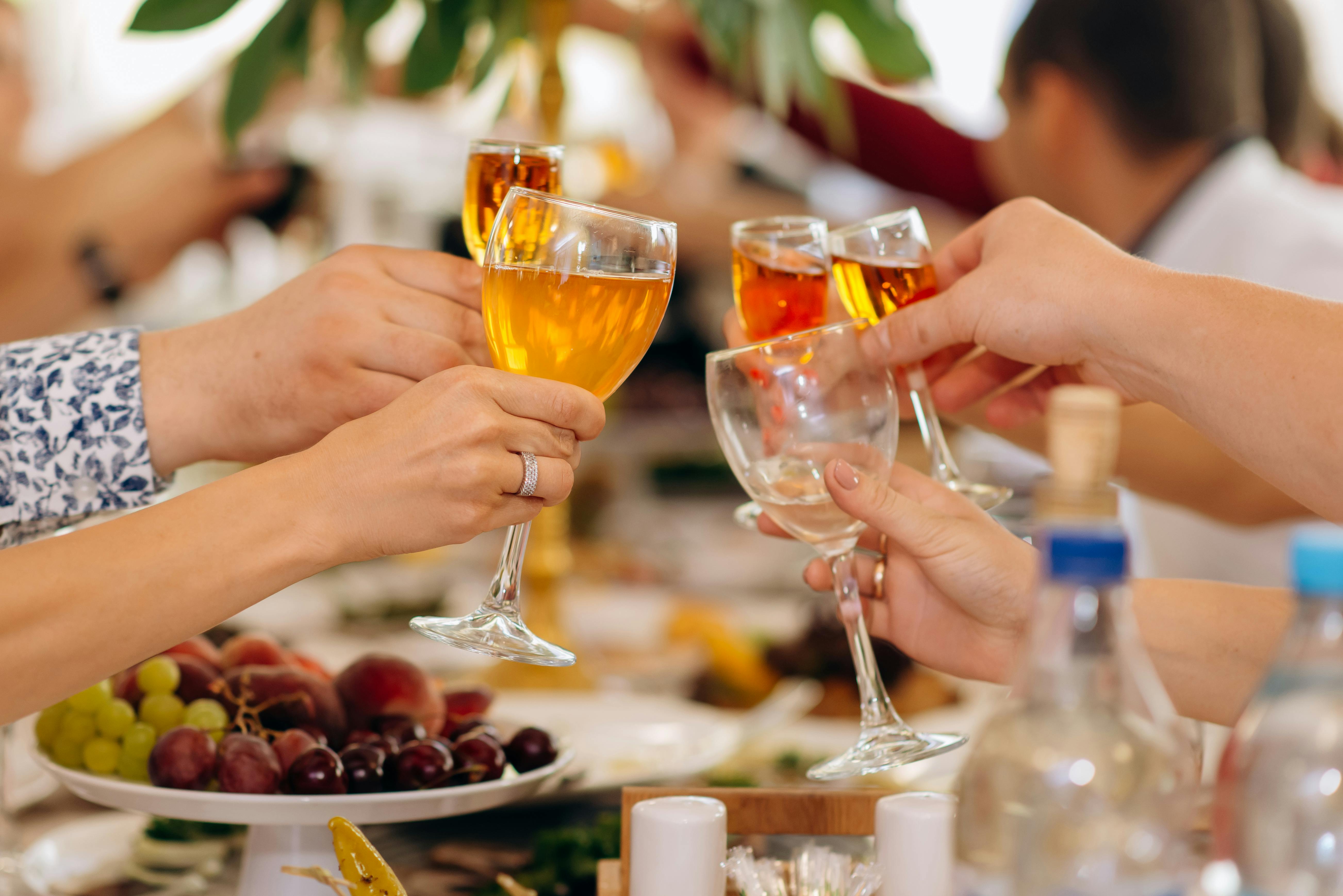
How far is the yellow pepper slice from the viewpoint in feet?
2.58

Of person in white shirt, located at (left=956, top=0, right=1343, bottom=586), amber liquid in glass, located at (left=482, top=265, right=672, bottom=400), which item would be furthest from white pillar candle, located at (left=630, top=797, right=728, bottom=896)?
person in white shirt, located at (left=956, top=0, right=1343, bottom=586)

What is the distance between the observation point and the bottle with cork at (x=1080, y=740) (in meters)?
0.49

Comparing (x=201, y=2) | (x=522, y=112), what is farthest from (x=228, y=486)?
(x=522, y=112)

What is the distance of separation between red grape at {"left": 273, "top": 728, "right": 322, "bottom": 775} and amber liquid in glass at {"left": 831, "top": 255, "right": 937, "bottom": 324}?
0.62m

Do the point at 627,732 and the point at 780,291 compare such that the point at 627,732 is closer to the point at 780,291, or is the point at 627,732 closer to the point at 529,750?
the point at 529,750

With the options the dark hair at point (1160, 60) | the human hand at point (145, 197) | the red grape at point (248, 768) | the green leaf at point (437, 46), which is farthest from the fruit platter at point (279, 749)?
the human hand at point (145, 197)

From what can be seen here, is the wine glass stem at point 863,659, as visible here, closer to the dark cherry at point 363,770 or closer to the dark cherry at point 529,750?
the dark cherry at point 529,750

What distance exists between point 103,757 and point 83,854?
0.25 metres

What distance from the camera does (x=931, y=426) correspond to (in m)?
1.19

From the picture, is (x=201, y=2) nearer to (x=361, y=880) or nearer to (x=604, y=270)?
(x=604, y=270)

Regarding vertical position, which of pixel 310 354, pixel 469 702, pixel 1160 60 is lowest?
pixel 469 702

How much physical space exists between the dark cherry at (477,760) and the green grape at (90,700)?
291mm

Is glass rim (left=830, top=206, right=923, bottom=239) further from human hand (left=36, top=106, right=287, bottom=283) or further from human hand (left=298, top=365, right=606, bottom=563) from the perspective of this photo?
human hand (left=36, top=106, right=287, bottom=283)

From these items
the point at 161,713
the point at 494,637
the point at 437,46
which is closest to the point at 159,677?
the point at 161,713
